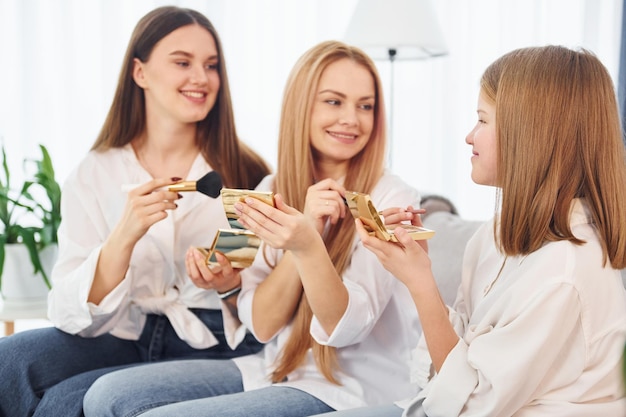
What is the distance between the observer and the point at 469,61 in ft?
12.1

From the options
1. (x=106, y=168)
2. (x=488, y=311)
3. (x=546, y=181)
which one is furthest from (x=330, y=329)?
(x=106, y=168)

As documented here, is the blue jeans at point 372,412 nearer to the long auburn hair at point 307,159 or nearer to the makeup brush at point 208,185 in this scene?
the long auburn hair at point 307,159

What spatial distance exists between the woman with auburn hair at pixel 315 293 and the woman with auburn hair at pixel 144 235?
15 centimetres

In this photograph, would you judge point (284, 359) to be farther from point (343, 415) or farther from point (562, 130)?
point (562, 130)

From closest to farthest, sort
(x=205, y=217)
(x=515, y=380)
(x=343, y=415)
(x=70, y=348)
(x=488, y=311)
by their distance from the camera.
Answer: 1. (x=515, y=380)
2. (x=488, y=311)
3. (x=343, y=415)
4. (x=70, y=348)
5. (x=205, y=217)

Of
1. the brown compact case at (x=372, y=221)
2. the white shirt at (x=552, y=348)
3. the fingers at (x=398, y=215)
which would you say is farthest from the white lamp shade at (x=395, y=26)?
the white shirt at (x=552, y=348)

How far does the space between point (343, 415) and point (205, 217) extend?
0.76 meters

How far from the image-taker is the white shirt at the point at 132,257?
189 cm

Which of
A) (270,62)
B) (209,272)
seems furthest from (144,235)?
(270,62)

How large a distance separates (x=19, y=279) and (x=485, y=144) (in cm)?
170

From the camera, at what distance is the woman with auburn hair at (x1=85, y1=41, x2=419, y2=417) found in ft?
5.16

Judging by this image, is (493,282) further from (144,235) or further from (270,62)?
(270,62)

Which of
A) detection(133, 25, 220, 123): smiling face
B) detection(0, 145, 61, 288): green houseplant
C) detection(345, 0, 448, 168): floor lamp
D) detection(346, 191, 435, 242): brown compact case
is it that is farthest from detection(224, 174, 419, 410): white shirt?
detection(345, 0, 448, 168): floor lamp

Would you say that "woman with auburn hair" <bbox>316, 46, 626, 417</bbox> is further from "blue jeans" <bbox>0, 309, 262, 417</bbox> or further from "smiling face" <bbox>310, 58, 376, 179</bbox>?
"blue jeans" <bbox>0, 309, 262, 417</bbox>
